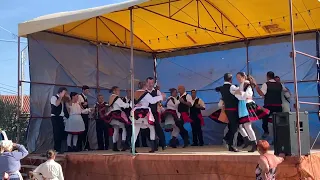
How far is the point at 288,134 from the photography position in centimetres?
572

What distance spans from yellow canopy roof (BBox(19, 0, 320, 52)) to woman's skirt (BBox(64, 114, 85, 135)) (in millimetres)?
1892

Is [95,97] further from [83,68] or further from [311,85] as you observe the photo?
[311,85]

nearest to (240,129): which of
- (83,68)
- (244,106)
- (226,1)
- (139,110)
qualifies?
(244,106)

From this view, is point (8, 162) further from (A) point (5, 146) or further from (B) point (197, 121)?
(B) point (197, 121)

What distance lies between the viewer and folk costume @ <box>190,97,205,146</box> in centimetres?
1001

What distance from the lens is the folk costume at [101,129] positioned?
32.0ft

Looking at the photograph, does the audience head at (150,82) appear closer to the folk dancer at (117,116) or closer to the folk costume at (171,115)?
the folk dancer at (117,116)

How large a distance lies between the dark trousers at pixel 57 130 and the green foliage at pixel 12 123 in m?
0.91

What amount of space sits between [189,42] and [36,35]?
402 centimetres

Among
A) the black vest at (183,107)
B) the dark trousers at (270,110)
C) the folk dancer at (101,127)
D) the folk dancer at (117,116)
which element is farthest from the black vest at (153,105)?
the dark trousers at (270,110)

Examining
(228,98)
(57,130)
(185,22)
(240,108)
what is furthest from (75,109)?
(240,108)

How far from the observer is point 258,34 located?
10.9 metres

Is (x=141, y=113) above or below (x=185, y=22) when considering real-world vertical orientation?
below

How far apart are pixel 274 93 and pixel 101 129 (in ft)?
12.8
